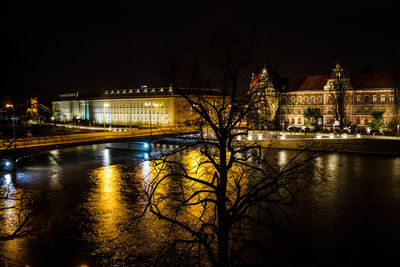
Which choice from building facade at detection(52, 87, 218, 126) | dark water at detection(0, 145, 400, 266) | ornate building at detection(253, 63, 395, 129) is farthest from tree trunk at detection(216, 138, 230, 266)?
building facade at detection(52, 87, 218, 126)

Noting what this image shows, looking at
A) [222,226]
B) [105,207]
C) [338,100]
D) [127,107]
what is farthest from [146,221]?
[127,107]

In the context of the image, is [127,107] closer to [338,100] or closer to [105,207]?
[338,100]

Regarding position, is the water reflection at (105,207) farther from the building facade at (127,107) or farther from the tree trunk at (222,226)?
the building facade at (127,107)

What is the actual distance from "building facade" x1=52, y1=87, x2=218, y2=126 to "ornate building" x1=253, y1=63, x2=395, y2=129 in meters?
23.1

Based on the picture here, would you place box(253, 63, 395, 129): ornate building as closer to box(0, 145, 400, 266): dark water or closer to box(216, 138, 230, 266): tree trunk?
box(0, 145, 400, 266): dark water

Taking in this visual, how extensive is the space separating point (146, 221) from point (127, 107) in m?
80.0

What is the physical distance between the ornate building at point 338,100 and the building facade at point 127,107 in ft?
75.7

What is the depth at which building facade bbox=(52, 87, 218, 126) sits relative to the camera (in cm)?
8112

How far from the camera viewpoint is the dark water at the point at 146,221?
13.6 m

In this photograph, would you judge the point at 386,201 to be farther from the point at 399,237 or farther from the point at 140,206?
the point at 140,206

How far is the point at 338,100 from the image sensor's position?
175 ft

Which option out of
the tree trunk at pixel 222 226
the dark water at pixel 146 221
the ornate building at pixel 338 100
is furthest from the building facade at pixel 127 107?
the tree trunk at pixel 222 226

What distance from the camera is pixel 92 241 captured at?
14977 millimetres

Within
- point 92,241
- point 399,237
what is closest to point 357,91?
point 399,237
